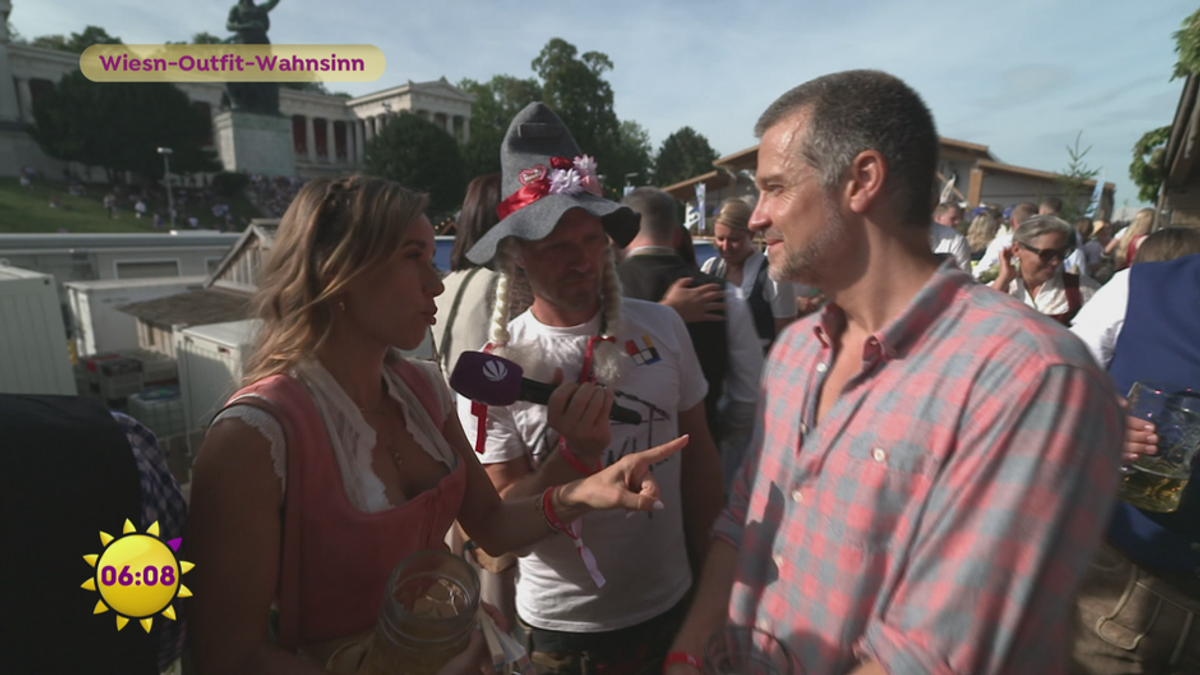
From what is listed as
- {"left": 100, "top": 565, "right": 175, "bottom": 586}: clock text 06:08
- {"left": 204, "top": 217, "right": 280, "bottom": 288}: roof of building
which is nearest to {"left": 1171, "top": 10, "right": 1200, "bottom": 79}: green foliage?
{"left": 100, "top": 565, "right": 175, "bottom": 586}: clock text 06:08

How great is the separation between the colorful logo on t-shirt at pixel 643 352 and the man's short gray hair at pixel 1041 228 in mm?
4061

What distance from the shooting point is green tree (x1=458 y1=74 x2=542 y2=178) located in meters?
47.8

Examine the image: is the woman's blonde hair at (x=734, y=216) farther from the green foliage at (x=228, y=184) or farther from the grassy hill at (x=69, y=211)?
the green foliage at (x=228, y=184)

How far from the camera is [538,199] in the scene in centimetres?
230

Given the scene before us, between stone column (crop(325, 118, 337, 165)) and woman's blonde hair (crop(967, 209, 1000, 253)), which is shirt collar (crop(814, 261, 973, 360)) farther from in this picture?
stone column (crop(325, 118, 337, 165))

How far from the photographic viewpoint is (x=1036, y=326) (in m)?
1.18

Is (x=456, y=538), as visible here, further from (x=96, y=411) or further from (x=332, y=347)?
(x=96, y=411)

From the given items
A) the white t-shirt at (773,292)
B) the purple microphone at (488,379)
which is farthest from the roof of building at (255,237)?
the purple microphone at (488,379)

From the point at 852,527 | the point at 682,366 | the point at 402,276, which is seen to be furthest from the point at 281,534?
the point at 682,366

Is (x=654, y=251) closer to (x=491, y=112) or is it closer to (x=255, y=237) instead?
(x=255, y=237)

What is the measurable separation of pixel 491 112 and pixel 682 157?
2177 centimetres

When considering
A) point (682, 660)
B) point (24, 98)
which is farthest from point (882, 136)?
point (24, 98)

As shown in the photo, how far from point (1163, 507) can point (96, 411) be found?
3.08 m

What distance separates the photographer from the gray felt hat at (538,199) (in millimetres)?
2186
